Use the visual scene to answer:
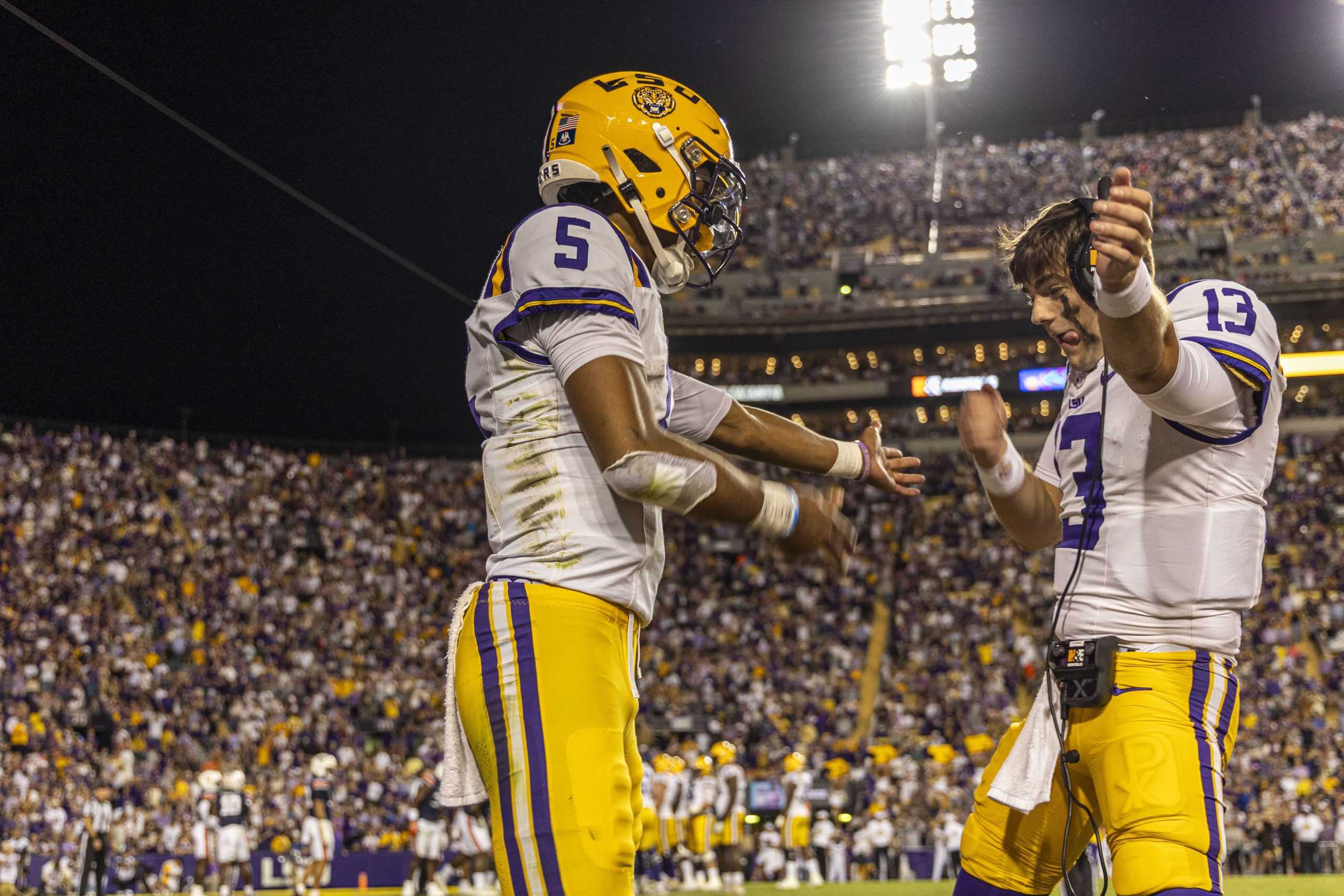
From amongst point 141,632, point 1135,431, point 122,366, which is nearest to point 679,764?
point 141,632

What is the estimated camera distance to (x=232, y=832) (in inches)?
558

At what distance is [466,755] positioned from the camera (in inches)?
97.3

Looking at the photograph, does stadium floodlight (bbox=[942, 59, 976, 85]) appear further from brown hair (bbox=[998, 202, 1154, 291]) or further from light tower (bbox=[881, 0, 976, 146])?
brown hair (bbox=[998, 202, 1154, 291])

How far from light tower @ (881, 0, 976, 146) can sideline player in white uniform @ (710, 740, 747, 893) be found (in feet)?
45.8

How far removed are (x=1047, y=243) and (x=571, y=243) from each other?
1.53 meters

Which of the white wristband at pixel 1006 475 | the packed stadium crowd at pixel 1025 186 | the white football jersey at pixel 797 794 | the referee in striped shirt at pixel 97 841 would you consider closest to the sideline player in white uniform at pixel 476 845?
the white football jersey at pixel 797 794

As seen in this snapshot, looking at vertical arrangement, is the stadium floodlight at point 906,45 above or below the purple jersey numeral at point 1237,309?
above

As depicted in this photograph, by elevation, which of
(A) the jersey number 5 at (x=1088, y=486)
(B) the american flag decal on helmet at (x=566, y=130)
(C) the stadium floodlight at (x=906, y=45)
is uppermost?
(C) the stadium floodlight at (x=906, y=45)

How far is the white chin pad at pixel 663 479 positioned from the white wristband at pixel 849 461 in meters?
0.84

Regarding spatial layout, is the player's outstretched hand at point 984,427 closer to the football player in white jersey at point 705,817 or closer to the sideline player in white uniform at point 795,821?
the football player in white jersey at point 705,817

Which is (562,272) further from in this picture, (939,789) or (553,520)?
(939,789)

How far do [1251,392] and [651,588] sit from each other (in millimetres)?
1506

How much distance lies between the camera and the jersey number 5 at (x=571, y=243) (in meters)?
2.32

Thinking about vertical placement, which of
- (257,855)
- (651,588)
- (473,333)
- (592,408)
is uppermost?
(473,333)
